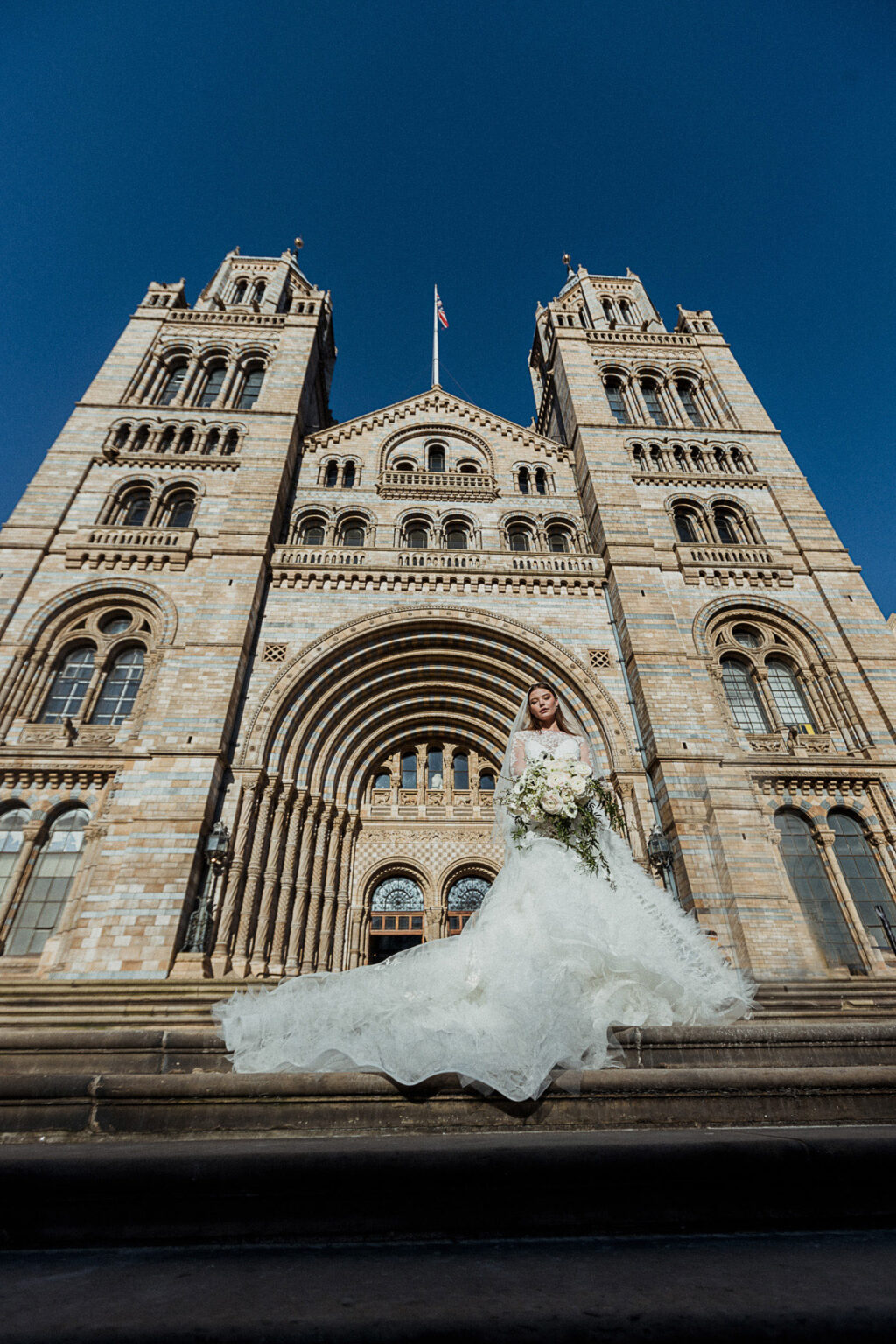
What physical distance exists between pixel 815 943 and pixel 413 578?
433 inches

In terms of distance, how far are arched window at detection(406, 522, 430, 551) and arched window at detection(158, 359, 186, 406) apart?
27.6 ft

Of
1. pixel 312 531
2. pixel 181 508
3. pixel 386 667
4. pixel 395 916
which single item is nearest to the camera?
pixel 395 916

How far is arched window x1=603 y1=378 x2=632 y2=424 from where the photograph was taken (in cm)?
1970

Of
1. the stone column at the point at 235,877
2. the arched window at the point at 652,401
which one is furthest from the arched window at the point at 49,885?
the arched window at the point at 652,401

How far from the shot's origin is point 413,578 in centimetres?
1481

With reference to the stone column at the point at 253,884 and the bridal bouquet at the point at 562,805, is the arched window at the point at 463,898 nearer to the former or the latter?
the stone column at the point at 253,884

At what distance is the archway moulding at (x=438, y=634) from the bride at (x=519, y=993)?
7.68 metres

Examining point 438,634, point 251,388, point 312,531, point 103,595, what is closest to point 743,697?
point 438,634

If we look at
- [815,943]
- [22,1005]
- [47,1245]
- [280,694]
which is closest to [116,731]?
[280,694]

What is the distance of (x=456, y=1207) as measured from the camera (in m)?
2.13

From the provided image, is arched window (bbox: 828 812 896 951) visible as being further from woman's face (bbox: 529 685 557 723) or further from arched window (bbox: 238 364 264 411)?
arched window (bbox: 238 364 264 411)

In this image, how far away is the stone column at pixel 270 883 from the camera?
10.5 m

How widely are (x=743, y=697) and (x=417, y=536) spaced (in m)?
9.39

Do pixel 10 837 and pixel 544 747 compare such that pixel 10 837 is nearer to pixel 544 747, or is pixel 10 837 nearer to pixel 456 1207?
pixel 544 747
